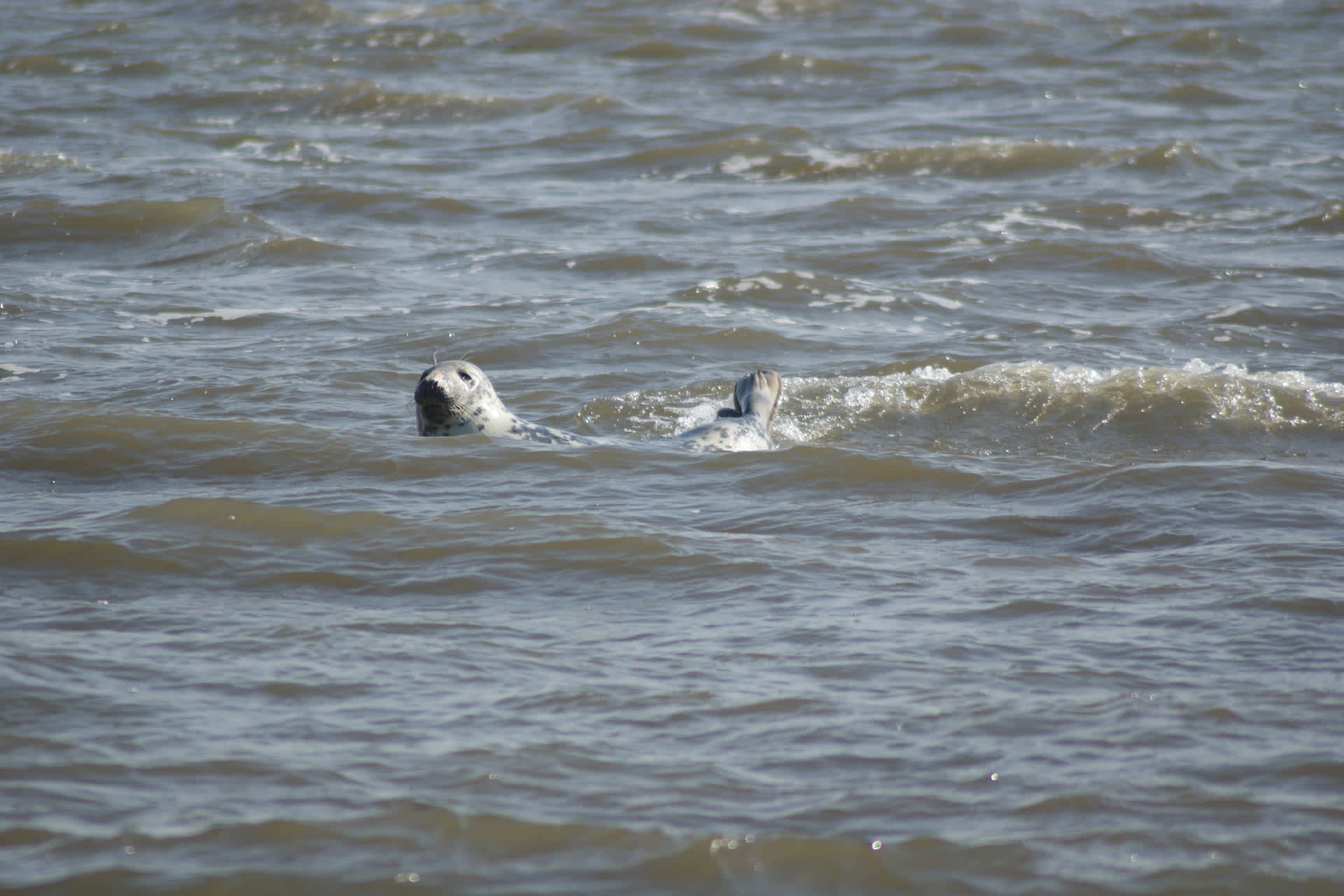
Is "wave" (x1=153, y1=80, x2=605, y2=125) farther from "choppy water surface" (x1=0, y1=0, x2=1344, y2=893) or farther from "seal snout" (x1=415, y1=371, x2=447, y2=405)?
"seal snout" (x1=415, y1=371, x2=447, y2=405)

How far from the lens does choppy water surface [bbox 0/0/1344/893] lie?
272cm

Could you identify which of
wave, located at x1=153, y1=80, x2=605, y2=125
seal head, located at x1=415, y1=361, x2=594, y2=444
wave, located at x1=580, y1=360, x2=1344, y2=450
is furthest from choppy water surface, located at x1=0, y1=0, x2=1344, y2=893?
wave, located at x1=153, y1=80, x2=605, y2=125

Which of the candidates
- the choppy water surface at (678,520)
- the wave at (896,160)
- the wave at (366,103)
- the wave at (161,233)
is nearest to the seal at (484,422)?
the choppy water surface at (678,520)

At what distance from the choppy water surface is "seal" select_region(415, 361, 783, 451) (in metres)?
0.15

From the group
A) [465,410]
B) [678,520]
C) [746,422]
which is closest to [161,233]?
[465,410]

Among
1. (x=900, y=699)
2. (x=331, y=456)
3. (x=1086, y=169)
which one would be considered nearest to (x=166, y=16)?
(x=1086, y=169)

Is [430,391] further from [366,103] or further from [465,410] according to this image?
[366,103]

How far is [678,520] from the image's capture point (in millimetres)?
4836

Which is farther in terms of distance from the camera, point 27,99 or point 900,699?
point 27,99

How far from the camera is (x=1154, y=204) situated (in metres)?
11.5

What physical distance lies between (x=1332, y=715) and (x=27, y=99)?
1631 cm

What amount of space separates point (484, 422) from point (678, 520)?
1.35m

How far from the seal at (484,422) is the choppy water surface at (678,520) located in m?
0.15

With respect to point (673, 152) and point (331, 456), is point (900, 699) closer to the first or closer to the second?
point (331, 456)
